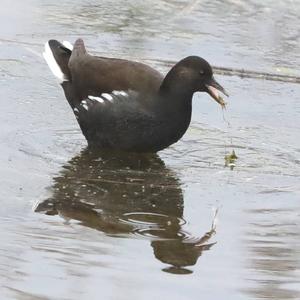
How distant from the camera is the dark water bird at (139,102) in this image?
7184 millimetres

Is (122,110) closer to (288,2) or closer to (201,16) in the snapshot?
(201,16)

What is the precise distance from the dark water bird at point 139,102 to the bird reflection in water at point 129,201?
17 centimetres

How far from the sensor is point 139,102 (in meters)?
7.20

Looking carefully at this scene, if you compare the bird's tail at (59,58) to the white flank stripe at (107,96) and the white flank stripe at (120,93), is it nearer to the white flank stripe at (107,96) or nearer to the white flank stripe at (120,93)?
the white flank stripe at (107,96)

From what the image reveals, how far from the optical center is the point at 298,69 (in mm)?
9250

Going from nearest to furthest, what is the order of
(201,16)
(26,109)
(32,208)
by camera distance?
(32,208) → (26,109) → (201,16)

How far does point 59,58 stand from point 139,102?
1254 mm

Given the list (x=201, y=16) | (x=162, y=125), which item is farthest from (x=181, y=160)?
(x=201, y=16)

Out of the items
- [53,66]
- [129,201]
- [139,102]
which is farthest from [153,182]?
[53,66]

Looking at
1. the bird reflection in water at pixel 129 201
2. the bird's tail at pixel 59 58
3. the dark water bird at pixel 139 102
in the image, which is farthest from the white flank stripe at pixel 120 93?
the bird's tail at pixel 59 58

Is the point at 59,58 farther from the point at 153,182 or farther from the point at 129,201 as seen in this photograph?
the point at 129,201

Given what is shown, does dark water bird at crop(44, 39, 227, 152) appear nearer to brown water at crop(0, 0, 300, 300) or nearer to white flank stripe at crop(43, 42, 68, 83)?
brown water at crop(0, 0, 300, 300)

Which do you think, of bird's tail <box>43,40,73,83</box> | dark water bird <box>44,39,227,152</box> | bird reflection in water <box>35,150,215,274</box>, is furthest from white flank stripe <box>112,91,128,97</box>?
bird's tail <box>43,40,73,83</box>

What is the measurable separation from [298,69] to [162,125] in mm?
2443
